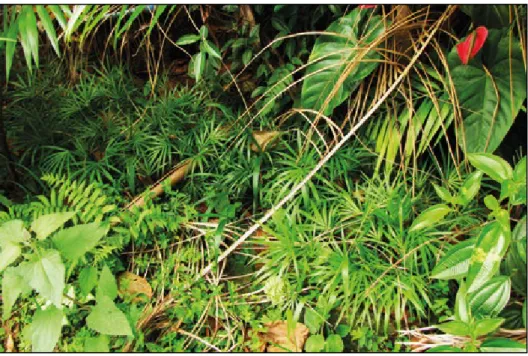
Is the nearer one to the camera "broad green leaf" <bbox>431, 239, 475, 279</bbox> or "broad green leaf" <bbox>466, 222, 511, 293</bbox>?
"broad green leaf" <bbox>466, 222, 511, 293</bbox>

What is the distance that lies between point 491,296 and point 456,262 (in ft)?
0.38

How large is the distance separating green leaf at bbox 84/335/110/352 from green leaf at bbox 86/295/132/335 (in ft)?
0.22

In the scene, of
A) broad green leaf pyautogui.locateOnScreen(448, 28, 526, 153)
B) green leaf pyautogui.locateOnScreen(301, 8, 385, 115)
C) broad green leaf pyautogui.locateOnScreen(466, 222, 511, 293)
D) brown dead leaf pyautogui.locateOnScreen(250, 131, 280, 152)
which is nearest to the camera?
broad green leaf pyautogui.locateOnScreen(466, 222, 511, 293)

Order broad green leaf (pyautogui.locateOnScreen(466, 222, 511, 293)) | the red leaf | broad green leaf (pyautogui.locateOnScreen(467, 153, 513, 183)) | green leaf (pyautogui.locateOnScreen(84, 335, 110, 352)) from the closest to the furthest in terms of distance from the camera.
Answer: broad green leaf (pyautogui.locateOnScreen(466, 222, 511, 293)) < broad green leaf (pyautogui.locateOnScreen(467, 153, 513, 183)) < green leaf (pyautogui.locateOnScreen(84, 335, 110, 352)) < the red leaf

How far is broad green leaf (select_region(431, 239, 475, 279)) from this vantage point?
1.40 metres

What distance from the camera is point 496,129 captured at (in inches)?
72.4

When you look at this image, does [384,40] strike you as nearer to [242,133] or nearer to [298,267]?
[242,133]

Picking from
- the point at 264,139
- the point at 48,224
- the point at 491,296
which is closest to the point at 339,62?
the point at 264,139

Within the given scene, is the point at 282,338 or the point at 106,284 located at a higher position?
the point at 106,284

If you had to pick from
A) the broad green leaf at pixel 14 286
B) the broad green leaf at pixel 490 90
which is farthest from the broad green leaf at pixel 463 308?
the broad green leaf at pixel 14 286

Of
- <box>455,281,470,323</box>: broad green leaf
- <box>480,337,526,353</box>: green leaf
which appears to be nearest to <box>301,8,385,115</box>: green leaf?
<box>455,281,470,323</box>: broad green leaf

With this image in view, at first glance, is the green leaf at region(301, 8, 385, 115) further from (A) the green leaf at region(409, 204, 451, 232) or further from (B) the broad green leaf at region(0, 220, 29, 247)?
(B) the broad green leaf at region(0, 220, 29, 247)

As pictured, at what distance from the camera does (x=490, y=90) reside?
1.88 meters

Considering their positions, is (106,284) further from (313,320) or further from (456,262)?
(456,262)
